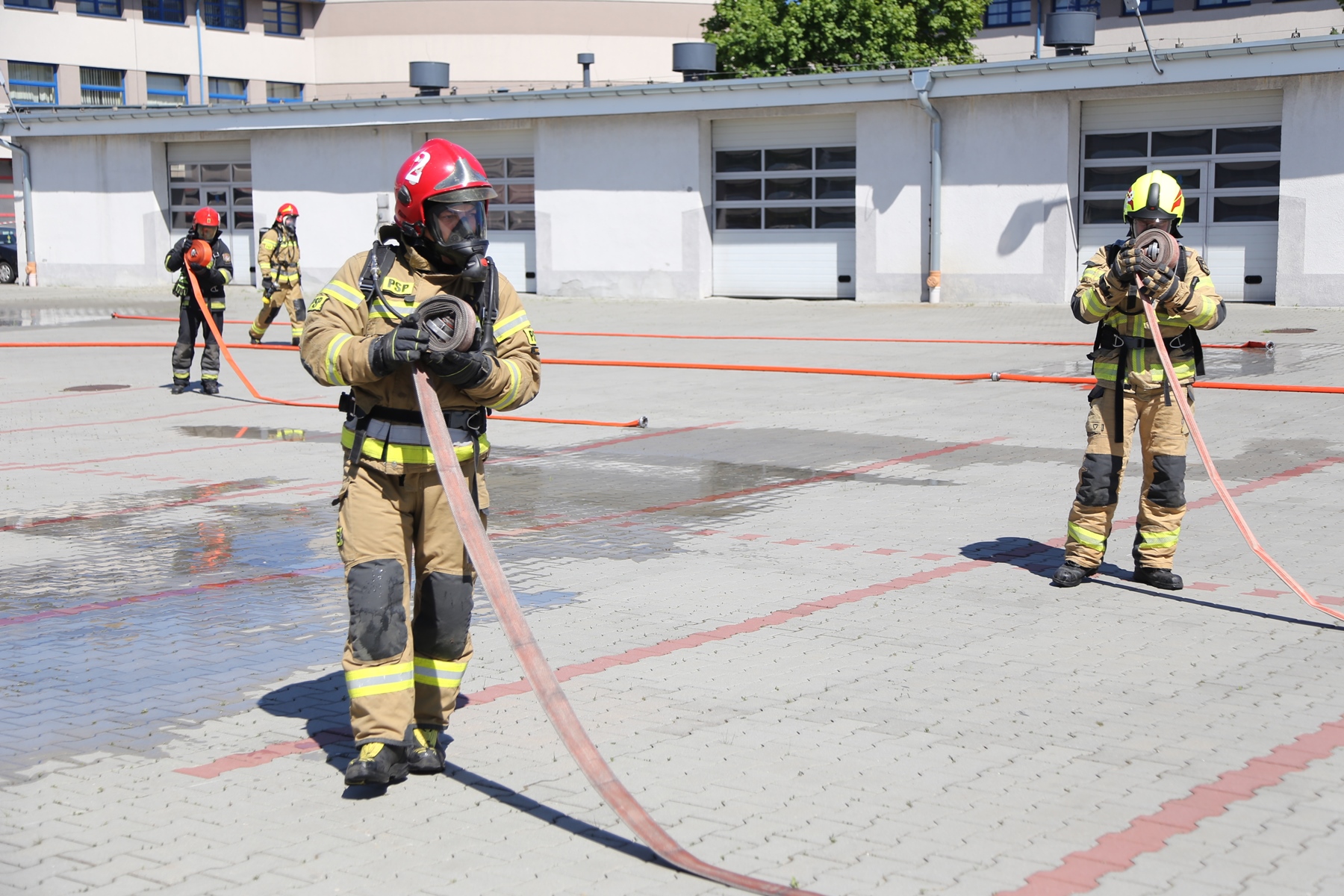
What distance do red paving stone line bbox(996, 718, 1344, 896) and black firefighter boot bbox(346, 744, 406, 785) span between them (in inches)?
69.4

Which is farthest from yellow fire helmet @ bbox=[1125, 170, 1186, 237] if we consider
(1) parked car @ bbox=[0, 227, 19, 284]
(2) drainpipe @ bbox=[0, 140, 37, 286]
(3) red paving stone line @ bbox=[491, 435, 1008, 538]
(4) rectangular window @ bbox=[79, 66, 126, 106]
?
(4) rectangular window @ bbox=[79, 66, 126, 106]

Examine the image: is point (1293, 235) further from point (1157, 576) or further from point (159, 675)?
point (159, 675)

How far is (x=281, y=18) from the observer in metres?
57.5

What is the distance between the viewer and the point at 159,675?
5.57 metres

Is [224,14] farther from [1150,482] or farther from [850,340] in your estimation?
[1150,482]

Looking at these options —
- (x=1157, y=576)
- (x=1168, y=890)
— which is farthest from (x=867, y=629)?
(x=1168, y=890)

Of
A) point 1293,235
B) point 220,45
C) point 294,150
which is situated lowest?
point 1293,235

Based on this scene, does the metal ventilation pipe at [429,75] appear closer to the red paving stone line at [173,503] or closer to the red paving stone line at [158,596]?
the red paving stone line at [173,503]

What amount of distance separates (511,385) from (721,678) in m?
1.62

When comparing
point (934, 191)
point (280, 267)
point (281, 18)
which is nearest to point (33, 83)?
point (281, 18)

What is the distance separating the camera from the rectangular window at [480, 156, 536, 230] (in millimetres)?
30438

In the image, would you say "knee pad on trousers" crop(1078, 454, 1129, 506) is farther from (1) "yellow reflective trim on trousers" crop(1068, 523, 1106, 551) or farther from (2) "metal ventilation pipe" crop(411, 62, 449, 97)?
(2) "metal ventilation pipe" crop(411, 62, 449, 97)

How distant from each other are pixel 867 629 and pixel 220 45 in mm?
54888

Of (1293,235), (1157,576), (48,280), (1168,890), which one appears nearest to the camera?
(1168,890)
